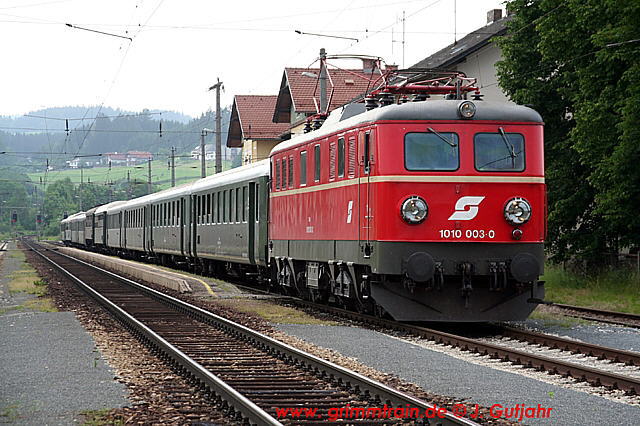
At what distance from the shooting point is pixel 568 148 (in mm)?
24969

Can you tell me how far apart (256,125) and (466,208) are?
5013 centimetres

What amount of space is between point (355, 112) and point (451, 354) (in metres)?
5.49

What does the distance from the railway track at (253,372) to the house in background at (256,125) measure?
45.6m

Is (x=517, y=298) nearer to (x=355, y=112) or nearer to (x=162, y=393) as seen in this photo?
(x=355, y=112)

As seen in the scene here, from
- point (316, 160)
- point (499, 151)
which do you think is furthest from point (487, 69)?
point (499, 151)

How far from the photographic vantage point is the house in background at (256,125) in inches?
2477

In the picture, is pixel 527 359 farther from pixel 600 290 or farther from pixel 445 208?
pixel 600 290

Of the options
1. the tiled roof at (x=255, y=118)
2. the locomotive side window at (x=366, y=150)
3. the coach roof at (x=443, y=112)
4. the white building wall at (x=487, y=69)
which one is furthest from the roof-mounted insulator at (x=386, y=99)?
the tiled roof at (x=255, y=118)

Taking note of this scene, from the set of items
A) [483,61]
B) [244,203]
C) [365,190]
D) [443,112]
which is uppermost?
[483,61]

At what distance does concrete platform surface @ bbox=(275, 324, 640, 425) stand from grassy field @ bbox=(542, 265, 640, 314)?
25.3 feet

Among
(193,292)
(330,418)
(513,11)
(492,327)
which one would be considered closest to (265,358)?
(330,418)

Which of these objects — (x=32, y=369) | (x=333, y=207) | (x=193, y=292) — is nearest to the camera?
(x=32, y=369)

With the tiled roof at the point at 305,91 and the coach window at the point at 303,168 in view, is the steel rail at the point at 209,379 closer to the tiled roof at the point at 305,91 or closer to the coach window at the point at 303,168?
the coach window at the point at 303,168

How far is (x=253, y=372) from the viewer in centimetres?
1060
